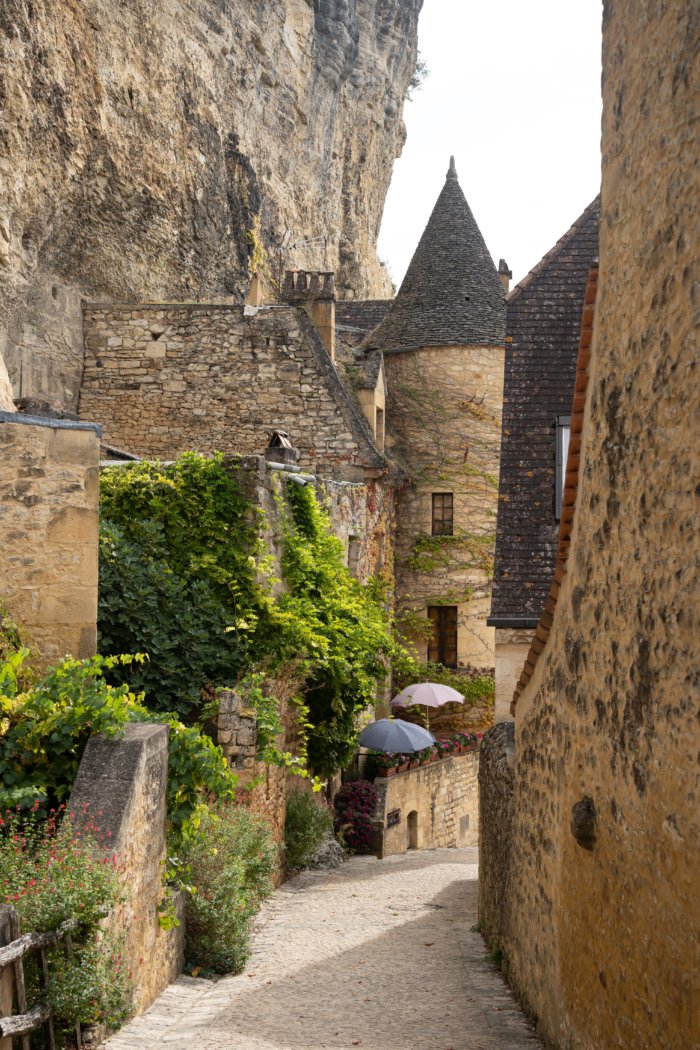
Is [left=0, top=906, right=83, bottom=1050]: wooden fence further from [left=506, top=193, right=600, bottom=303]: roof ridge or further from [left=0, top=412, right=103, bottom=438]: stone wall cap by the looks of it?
[left=506, top=193, right=600, bottom=303]: roof ridge

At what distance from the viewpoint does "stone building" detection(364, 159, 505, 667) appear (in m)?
20.2

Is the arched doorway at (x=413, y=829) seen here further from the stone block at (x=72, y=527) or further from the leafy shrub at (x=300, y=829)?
the stone block at (x=72, y=527)

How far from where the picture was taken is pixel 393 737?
15.8 m

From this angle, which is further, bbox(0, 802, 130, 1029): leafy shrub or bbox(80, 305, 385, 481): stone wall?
bbox(80, 305, 385, 481): stone wall

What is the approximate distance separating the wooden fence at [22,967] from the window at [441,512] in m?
15.3

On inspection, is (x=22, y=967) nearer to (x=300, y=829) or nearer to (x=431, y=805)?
(x=300, y=829)

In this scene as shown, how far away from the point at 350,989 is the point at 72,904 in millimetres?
2595

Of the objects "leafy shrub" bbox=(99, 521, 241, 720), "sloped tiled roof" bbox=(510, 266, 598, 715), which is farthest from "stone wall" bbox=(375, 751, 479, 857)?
"sloped tiled roof" bbox=(510, 266, 598, 715)

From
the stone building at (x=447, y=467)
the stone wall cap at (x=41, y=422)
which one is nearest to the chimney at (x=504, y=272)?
the stone building at (x=447, y=467)

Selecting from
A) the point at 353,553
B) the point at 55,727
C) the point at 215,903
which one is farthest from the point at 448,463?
the point at 55,727

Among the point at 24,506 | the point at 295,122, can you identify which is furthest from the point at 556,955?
the point at 295,122

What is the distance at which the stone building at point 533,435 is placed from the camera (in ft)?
35.7

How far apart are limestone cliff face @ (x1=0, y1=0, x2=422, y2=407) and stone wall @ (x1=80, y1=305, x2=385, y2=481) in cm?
62

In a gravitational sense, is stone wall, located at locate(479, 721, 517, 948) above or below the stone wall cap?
below
